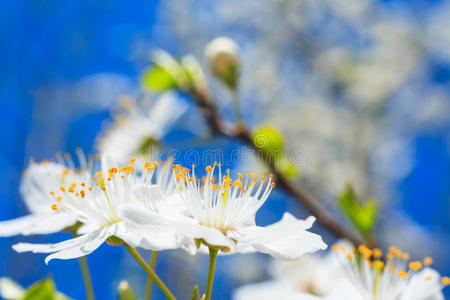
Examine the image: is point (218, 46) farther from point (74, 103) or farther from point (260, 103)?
point (260, 103)

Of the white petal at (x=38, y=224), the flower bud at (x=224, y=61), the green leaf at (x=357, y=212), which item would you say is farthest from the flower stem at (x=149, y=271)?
the flower bud at (x=224, y=61)

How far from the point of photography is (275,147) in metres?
0.98

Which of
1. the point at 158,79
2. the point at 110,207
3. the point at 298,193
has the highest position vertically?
the point at 158,79

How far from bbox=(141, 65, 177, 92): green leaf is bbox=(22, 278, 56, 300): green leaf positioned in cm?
62

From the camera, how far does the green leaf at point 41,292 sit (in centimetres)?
63

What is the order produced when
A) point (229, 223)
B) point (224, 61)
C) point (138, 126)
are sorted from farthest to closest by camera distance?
point (138, 126) → point (224, 61) → point (229, 223)

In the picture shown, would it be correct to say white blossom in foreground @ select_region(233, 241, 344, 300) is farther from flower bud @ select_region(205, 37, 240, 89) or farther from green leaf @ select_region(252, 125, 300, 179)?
flower bud @ select_region(205, 37, 240, 89)

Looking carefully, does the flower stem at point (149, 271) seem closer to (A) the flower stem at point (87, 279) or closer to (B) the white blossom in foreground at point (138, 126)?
(A) the flower stem at point (87, 279)

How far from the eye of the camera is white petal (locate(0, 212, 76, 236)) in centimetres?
67

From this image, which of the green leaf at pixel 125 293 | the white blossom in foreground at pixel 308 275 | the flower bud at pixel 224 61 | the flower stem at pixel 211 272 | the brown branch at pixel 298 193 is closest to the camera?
the flower stem at pixel 211 272

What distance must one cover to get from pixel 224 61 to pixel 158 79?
0.17m

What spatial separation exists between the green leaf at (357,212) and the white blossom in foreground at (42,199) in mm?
510

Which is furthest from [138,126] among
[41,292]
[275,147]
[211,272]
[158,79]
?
[211,272]

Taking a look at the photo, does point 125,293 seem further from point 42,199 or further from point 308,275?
point 308,275
